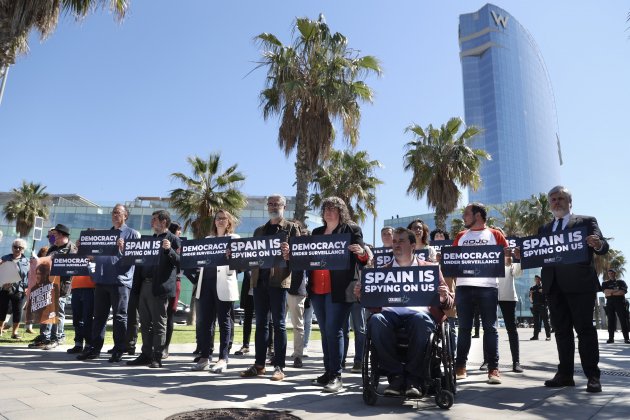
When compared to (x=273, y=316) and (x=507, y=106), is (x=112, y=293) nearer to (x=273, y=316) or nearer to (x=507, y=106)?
(x=273, y=316)

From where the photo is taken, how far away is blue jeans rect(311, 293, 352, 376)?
4.76 meters

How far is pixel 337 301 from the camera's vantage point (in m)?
4.84

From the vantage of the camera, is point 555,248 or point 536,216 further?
point 536,216

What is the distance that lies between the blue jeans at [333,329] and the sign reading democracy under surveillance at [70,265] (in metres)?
4.41

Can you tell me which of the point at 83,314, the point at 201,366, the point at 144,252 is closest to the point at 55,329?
the point at 83,314

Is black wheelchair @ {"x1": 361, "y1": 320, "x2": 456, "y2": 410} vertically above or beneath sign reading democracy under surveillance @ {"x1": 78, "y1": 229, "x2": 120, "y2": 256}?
beneath

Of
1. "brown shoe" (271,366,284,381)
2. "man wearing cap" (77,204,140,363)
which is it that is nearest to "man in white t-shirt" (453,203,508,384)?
"brown shoe" (271,366,284,381)

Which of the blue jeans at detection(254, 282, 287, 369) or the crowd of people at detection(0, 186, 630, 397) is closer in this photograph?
the crowd of people at detection(0, 186, 630, 397)

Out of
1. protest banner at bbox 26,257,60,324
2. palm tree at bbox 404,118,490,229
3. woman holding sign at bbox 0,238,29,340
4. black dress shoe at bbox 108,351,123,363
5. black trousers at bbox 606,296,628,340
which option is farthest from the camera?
palm tree at bbox 404,118,490,229

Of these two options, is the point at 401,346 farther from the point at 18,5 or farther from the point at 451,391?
the point at 18,5

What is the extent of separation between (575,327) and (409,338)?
7.44 ft

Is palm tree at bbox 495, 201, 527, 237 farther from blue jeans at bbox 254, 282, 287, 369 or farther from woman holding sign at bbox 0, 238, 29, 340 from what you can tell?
blue jeans at bbox 254, 282, 287, 369

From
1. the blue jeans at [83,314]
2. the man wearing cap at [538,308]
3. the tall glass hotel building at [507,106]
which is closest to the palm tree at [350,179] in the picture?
the man wearing cap at [538,308]

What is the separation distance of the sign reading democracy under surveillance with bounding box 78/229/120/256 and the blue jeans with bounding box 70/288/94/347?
0.97 meters
